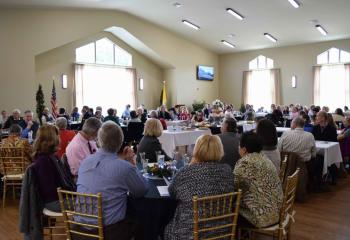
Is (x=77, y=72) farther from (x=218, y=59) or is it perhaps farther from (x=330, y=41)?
(x=330, y=41)

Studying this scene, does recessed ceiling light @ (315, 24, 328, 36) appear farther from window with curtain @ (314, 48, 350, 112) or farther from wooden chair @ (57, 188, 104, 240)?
wooden chair @ (57, 188, 104, 240)

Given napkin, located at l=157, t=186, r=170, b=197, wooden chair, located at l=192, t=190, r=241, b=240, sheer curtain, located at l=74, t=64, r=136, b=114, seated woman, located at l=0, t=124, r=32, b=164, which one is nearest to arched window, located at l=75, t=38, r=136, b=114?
sheer curtain, located at l=74, t=64, r=136, b=114

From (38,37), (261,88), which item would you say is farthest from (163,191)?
(261,88)

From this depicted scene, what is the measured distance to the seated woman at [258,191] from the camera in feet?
8.34

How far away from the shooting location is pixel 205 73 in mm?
16266

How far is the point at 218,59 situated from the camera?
1720cm

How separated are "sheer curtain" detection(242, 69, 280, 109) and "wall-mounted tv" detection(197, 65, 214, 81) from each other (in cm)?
163

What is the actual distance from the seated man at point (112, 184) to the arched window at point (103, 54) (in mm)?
10457

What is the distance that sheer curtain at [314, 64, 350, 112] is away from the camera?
13.3 m

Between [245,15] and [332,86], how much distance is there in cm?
510

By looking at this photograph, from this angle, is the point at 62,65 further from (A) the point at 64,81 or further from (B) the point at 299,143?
(B) the point at 299,143

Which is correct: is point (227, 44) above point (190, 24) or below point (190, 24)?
below

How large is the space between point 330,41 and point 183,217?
13.3m

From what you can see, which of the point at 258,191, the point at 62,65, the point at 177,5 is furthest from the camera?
the point at 62,65
